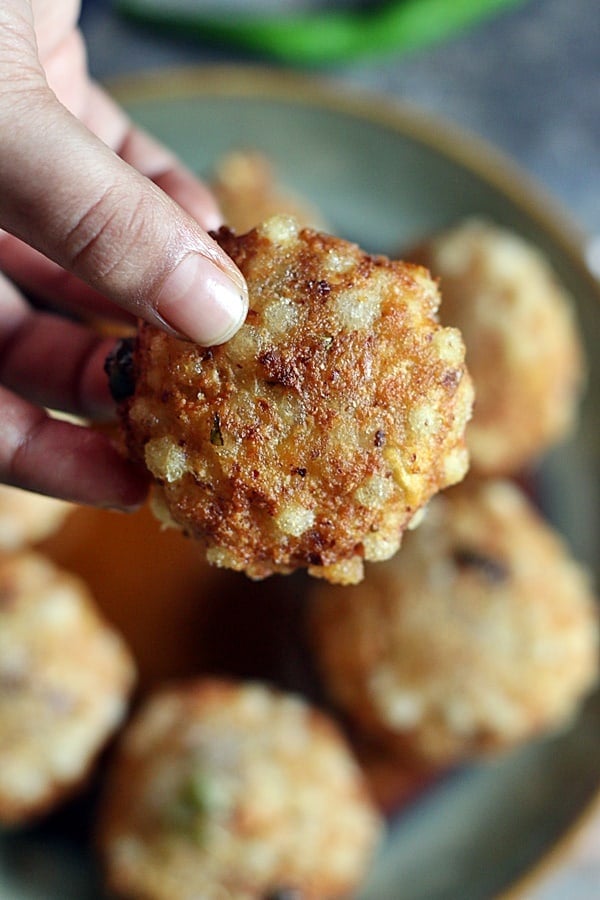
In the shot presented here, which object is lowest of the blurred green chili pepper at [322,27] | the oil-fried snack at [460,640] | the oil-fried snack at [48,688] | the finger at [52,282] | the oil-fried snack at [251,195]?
the oil-fried snack at [48,688]

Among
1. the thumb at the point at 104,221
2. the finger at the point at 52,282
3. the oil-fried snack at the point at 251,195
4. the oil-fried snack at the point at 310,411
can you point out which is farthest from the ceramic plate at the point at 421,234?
the thumb at the point at 104,221

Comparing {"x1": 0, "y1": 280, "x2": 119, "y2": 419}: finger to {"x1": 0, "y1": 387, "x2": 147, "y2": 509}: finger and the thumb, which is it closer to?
{"x1": 0, "y1": 387, "x2": 147, "y2": 509}: finger

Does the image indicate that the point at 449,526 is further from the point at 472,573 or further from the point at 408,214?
the point at 408,214

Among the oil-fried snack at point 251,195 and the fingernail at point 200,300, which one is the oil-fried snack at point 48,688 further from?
the fingernail at point 200,300

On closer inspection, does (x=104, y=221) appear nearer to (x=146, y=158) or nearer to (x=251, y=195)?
(x=146, y=158)

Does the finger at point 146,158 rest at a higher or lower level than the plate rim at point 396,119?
lower

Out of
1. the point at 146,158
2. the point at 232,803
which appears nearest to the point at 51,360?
the point at 146,158

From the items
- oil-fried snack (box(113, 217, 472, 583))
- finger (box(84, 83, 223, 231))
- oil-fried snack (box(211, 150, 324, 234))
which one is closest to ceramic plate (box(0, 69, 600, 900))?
oil-fried snack (box(211, 150, 324, 234))
